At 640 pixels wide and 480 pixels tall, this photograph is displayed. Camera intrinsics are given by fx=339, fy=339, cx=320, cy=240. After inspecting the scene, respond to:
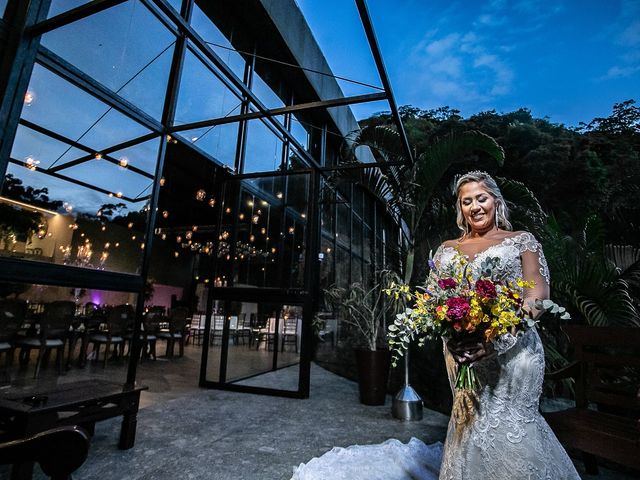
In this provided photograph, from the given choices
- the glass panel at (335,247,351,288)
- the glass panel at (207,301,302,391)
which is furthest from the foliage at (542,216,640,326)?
the glass panel at (335,247,351,288)

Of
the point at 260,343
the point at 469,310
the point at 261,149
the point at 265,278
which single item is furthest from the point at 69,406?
the point at 261,149

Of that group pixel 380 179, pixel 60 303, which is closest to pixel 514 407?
pixel 380 179

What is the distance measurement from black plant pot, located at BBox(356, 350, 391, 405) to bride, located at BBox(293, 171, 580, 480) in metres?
2.85

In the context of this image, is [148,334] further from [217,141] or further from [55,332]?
[217,141]

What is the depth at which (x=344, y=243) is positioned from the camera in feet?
30.6

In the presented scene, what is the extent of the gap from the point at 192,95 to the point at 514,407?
5.38 m

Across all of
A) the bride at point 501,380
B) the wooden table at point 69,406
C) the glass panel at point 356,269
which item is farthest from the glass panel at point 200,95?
the glass panel at point 356,269

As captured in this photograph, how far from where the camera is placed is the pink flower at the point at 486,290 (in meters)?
1.26

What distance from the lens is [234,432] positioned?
10.6ft

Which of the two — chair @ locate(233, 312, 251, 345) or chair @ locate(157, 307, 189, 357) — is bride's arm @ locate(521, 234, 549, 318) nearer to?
chair @ locate(233, 312, 251, 345)

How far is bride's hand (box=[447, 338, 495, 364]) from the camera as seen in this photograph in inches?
51.5

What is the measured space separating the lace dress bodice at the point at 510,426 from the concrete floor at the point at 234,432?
56.3 inches

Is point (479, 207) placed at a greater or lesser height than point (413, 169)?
lesser

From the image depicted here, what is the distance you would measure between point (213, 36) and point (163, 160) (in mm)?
2754
